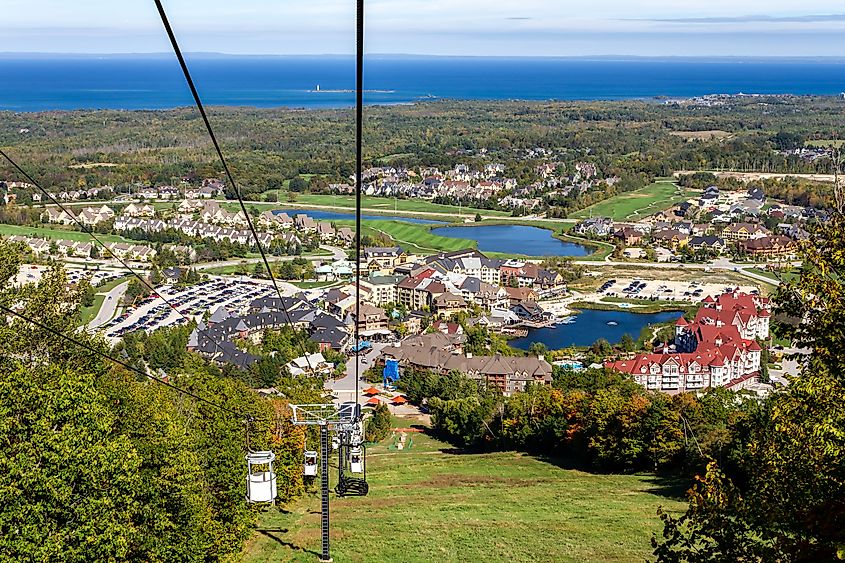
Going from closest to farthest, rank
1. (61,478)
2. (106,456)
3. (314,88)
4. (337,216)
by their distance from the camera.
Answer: (61,478), (106,456), (337,216), (314,88)

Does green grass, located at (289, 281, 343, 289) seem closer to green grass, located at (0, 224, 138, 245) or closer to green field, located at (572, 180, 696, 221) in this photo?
green grass, located at (0, 224, 138, 245)

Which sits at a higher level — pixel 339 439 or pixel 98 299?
pixel 339 439

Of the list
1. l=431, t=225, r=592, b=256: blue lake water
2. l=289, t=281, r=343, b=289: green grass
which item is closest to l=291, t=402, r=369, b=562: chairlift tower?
l=289, t=281, r=343, b=289: green grass

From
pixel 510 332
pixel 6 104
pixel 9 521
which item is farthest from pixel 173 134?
pixel 9 521

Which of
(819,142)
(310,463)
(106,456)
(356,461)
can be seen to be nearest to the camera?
(106,456)

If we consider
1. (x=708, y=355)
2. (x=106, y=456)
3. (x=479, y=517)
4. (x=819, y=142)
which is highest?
(x=819, y=142)

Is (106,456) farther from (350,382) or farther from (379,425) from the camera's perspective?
(350,382)

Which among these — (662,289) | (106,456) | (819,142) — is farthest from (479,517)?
(819,142)
